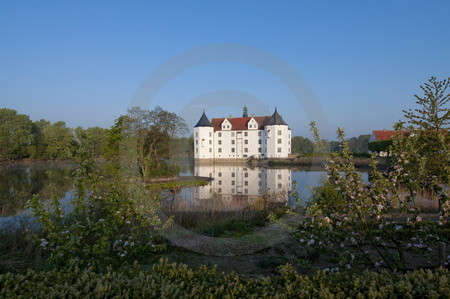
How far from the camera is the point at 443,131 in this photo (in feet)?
20.1

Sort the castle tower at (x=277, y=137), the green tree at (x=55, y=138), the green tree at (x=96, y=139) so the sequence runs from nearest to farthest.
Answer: the green tree at (x=96, y=139), the green tree at (x=55, y=138), the castle tower at (x=277, y=137)

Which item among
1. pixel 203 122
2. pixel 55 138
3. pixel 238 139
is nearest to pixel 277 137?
pixel 238 139

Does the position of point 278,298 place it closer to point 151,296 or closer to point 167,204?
point 151,296

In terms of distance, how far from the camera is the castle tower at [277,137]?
57.5m

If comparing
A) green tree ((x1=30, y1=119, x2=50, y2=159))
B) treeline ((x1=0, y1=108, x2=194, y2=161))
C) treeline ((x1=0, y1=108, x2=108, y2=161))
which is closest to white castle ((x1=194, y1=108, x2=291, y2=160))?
treeline ((x1=0, y1=108, x2=194, y2=161))

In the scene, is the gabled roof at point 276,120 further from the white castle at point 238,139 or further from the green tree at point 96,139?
the green tree at point 96,139

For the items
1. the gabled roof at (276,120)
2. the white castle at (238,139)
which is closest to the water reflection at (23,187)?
the white castle at (238,139)

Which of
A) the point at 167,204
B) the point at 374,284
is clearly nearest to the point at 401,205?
the point at 374,284

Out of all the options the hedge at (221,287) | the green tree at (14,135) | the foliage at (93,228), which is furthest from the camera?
the green tree at (14,135)

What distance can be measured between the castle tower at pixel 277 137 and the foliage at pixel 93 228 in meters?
51.5

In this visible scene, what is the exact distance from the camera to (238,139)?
6088 centimetres

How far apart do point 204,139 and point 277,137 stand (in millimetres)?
14999

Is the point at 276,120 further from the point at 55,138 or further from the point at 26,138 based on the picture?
the point at 26,138

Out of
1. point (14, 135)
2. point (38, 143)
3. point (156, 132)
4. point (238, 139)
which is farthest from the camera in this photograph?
point (238, 139)
